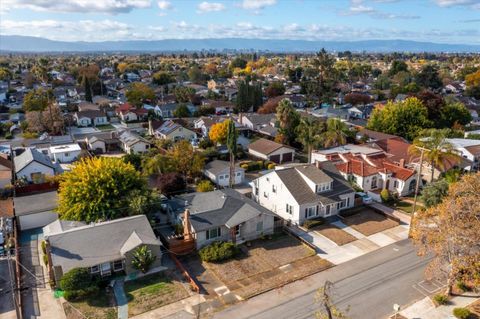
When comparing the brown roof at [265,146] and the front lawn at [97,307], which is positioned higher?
the brown roof at [265,146]

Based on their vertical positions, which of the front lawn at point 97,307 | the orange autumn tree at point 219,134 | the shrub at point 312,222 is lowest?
the front lawn at point 97,307

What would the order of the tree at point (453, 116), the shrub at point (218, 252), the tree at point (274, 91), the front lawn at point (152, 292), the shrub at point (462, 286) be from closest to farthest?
the front lawn at point (152, 292), the shrub at point (462, 286), the shrub at point (218, 252), the tree at point (453, 116), the tree at point (274, 91)

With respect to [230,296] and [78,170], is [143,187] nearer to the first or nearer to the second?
[78,170]

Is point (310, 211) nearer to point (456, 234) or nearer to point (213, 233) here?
point (213, 233)

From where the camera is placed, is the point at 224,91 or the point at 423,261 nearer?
the point at 423,261

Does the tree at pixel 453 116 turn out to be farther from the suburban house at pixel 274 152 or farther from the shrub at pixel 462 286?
the shrub at pixel 462 286

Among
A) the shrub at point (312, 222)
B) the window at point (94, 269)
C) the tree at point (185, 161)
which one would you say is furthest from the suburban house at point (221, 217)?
the tree at point (185, 161)

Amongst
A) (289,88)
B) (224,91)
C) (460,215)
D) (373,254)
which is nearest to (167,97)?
(224,91)

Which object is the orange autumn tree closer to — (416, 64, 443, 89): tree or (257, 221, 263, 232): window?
(257, 221, 263, 232): window
